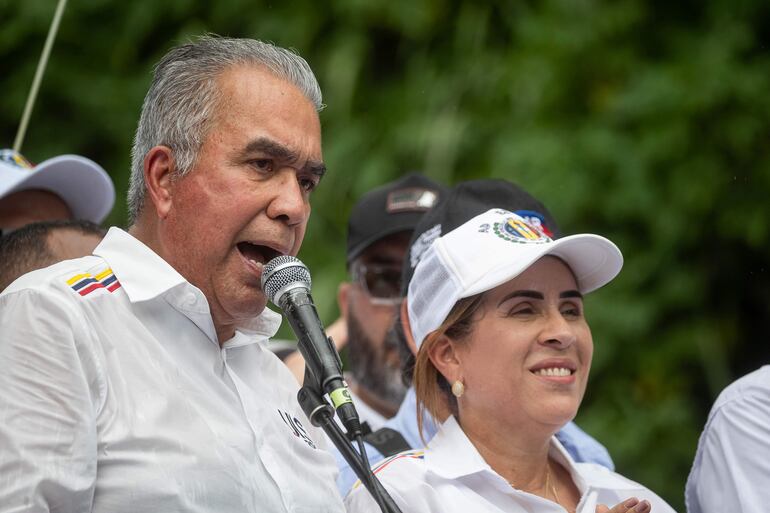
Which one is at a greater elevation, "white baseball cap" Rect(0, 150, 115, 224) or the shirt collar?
"white baseball cap" Rect(0, 150, 115, 224)

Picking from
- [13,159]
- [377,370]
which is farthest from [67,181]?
[377,370]

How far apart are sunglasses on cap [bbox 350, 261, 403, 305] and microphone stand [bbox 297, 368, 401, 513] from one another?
1762 millimetres

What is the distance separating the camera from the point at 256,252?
2213mm

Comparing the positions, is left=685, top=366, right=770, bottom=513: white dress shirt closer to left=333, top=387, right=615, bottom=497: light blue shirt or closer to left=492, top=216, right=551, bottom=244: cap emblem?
left=333, top=387, right=615, bottom=497: light blue shirt

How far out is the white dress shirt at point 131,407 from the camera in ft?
5.85

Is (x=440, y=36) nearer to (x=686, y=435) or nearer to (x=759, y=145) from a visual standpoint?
(x=759, y=145)

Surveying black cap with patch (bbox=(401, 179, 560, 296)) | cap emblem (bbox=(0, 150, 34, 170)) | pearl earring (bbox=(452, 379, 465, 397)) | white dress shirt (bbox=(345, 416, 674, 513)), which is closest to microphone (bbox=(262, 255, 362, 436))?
white dress shirt (bbox=(345, 416, 674, 513))

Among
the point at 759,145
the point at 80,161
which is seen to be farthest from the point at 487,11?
the point at 80,161

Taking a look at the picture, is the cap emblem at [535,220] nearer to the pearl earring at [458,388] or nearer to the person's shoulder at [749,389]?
the pearl earring at [458,388]

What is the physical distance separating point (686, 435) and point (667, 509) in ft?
10.6

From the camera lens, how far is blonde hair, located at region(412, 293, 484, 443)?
2.54 meters

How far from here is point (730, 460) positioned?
2.62 m

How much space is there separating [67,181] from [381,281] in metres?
A: 1.09

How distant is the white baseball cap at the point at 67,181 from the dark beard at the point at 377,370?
0.98m
